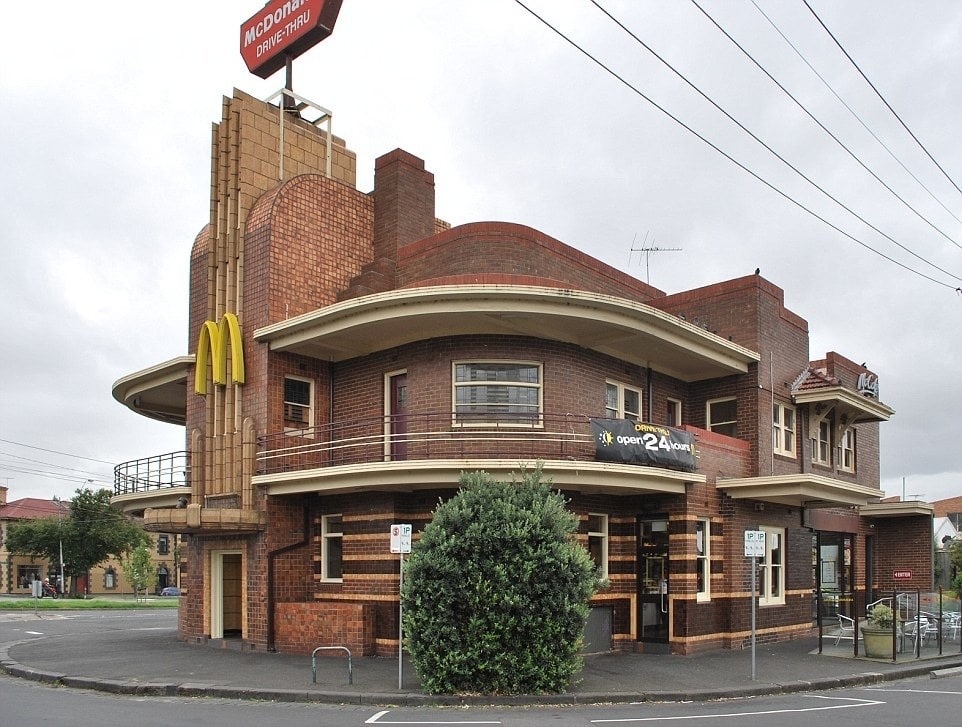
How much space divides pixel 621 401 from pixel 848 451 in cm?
1121

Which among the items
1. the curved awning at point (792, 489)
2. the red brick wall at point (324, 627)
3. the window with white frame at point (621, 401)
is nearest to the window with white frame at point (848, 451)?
the curved awning at point (792, 489)

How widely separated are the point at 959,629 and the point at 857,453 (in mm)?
8521

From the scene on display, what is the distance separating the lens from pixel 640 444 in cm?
1981

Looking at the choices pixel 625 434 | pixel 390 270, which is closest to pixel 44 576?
pixel 390 270

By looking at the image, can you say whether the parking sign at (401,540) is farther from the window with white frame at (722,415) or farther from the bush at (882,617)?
the window with white frame at (722,415)

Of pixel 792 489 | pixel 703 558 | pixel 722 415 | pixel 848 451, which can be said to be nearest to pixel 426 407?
pixel 703 558

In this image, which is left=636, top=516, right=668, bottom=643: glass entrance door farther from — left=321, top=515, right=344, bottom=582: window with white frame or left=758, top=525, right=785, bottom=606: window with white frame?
left=321, top=515, right=344, bottom=582: window with white frame

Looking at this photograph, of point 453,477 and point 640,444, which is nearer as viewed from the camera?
point 453,477

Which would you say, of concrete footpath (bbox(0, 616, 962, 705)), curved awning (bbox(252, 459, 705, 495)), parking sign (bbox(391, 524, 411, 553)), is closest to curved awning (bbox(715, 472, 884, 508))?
curved awning (bbox(252, 459, 705, 495))

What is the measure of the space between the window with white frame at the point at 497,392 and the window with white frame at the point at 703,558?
4.69 metres

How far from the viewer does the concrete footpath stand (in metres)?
15.1

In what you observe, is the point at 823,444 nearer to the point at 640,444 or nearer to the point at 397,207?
the point at 640,444

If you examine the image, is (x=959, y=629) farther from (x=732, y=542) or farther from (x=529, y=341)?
(x=529, y=341)

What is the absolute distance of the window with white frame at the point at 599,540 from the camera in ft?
70.4
